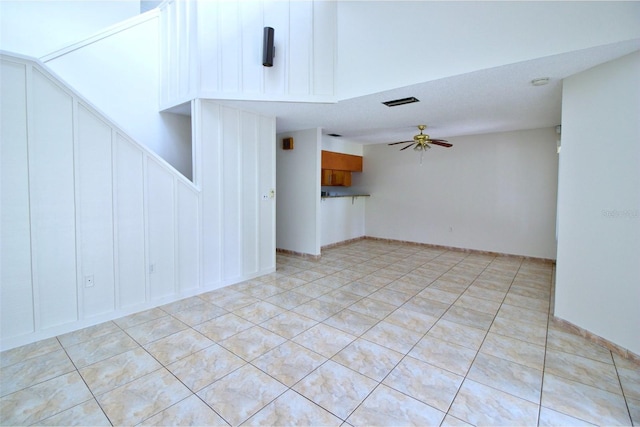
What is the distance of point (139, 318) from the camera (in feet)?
9.95

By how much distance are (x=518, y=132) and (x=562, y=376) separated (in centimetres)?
495

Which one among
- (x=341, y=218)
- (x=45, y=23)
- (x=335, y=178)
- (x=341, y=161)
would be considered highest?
(x=45, y=23)

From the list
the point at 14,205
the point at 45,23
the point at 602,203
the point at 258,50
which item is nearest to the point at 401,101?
the point at 258,50

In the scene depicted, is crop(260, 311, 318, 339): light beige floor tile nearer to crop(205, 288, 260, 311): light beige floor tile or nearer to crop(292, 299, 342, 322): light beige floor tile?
crop(292, 299, 342, 322): light beige floor tile

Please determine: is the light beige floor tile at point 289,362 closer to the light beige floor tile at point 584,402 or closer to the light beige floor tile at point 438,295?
the light beige floor tile at point 584,402

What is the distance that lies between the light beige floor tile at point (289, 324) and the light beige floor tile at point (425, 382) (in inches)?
38.6

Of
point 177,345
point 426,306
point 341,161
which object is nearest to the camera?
point 177,345

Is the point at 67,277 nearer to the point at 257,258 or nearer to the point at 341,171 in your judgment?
the point at 257,258

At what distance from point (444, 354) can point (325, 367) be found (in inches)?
39.7

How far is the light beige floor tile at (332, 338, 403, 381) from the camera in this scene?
215 centimetres

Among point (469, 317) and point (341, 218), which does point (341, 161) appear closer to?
point (341, 218)

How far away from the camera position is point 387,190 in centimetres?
739

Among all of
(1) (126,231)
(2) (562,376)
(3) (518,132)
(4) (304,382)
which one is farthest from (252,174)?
(3) (518,132)

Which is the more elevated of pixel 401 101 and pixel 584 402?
pixel 401 101
